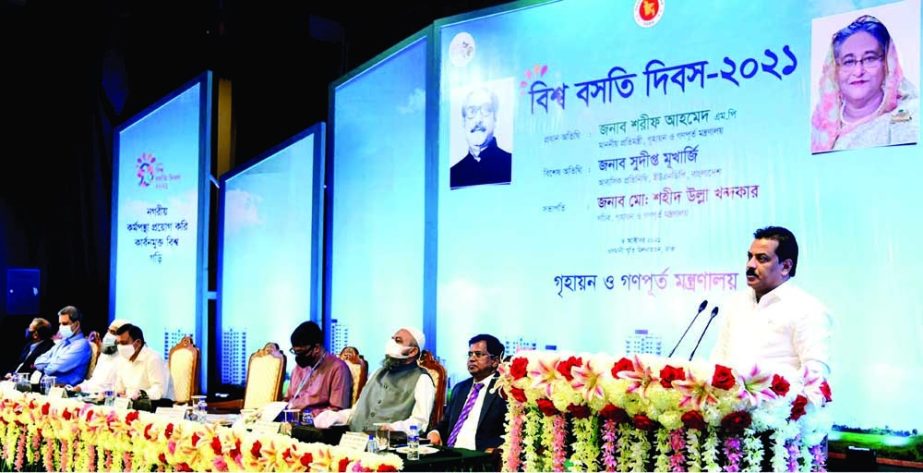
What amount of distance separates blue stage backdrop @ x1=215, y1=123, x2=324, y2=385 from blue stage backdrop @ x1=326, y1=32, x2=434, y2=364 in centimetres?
28

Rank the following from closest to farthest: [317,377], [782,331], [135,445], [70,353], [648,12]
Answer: [782,331]
[135,445]
[648,12]
[317,377]
[70,353]

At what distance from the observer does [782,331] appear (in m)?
2.78

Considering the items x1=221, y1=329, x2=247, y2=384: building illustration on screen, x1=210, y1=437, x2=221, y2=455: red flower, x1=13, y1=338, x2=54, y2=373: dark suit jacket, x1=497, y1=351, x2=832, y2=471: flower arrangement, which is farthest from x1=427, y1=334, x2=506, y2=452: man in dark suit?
x1=13, y1=338, x2=54, y2=373: dark suit jacket

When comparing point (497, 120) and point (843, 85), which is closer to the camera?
point (843, 85)

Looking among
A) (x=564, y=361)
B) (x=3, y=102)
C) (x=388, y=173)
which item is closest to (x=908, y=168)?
(x=564, y=361)

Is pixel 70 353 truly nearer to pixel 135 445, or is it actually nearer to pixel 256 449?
pixel 135 445

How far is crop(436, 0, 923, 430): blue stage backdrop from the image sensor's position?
12.6ft

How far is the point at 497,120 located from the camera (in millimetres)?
5441

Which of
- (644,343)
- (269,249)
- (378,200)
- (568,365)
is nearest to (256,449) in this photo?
(568,365)

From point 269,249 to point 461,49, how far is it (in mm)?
2503

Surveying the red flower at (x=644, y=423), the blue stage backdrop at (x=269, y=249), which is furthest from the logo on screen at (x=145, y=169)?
the red flower at (x=644, y=423)

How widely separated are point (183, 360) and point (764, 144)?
3944 mm

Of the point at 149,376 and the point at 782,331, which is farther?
the point at 149,376

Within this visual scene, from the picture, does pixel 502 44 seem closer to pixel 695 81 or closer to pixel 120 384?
pixel 695 81
